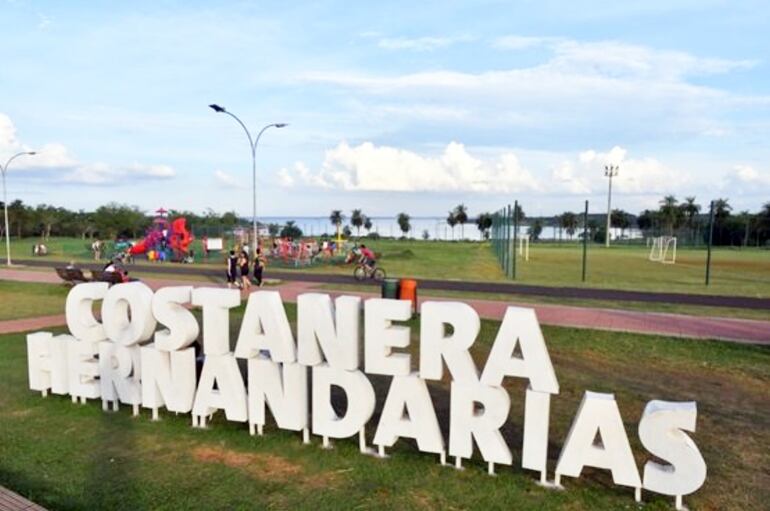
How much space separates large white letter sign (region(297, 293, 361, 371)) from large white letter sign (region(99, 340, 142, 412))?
7.45ft

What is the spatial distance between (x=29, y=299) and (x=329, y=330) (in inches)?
634

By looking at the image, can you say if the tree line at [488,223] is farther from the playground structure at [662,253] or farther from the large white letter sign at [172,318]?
the large white letter sign at [172,318]

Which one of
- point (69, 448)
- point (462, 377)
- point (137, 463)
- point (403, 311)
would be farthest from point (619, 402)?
point (69, 448)

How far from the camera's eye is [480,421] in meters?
5.40

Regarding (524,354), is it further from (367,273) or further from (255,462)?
(367,273)

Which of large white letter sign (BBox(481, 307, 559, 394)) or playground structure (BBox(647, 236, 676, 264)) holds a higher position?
large white letter sign (BBox(481, 307, 559, 394))

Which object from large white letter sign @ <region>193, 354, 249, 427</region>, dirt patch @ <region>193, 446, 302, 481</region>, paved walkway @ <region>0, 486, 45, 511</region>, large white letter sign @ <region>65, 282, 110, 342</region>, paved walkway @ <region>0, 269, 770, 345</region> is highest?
large white letter sign @ <region>65, 282, 110, 342</region>

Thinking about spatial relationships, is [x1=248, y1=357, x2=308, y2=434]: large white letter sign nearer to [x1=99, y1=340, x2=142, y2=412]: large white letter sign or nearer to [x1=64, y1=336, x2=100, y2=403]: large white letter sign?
[x1=99, y1=340, x2=142, y2=412]: large white letter sign

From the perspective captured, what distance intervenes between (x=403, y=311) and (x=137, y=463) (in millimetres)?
Result: 2942

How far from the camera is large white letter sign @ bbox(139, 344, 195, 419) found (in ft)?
21.9

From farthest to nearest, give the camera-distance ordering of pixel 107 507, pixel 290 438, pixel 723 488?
1. pixel 290 438
2. pixel 723 488
3. pixel 107 507

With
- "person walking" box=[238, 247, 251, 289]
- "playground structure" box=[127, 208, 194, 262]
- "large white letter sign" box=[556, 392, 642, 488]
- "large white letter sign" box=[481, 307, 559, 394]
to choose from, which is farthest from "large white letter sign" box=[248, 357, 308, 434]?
"playground structure" box=[127, 208, 194, 262]

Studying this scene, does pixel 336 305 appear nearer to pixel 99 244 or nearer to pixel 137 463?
pixel 137 463

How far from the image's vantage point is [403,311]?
5625 mm
